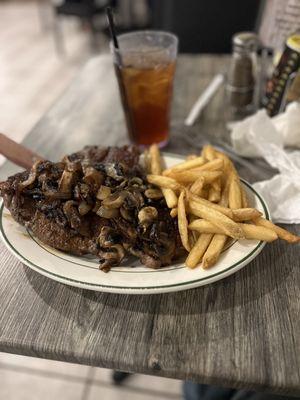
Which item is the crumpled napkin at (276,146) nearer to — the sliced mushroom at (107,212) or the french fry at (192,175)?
the french fry at (192,175)

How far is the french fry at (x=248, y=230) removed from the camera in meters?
0.93

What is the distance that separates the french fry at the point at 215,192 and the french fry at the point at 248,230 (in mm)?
120

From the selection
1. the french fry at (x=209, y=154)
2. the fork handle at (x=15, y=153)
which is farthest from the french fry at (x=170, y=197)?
the fork handle at (x=15, y=153)

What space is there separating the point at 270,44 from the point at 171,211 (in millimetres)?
1041

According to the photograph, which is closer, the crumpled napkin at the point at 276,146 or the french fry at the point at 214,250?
the french fry at the point at 214,250

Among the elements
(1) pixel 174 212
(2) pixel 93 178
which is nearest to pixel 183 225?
(1) pixel 174 212

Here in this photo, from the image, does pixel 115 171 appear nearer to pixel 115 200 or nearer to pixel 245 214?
pixel 115 200

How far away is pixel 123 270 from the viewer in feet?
3.02

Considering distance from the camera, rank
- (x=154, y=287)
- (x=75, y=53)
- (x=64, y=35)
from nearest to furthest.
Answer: (x=154, y=287)
(x=75, y=53)
(x=64, y=35)

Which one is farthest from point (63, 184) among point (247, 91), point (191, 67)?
point (191, 67)

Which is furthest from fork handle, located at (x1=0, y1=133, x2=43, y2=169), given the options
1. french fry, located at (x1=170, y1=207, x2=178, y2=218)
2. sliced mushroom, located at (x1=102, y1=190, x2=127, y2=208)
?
french fry, located at (x1=170, y1=207, x2=178, y2=218)

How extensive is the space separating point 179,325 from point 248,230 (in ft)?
0.91

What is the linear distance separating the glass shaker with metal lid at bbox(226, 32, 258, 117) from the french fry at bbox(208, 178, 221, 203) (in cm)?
71

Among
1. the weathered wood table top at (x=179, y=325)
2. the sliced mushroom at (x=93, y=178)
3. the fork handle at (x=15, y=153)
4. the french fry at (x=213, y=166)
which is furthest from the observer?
the fork handle at (x=15, y=153)
